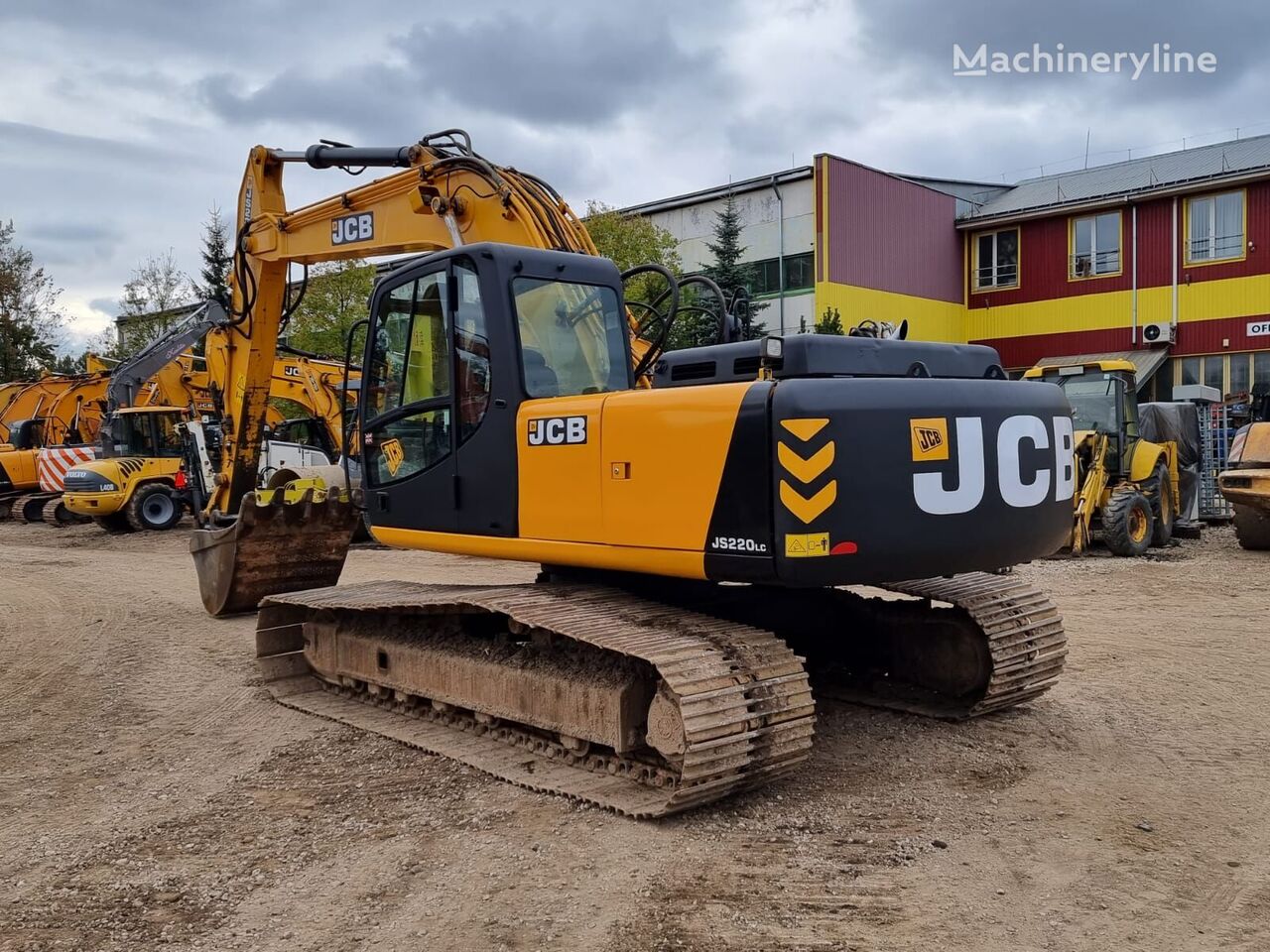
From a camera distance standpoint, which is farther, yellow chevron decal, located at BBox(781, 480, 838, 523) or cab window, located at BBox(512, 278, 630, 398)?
cab window, located at BBox(512, 278, 630, 398)

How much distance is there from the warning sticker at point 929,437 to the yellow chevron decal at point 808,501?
0.43 metres

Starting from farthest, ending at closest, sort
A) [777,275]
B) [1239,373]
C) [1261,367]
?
1. [777,275]
2. [1239,373]
3. [1261,367]

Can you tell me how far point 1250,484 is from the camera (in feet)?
43.8

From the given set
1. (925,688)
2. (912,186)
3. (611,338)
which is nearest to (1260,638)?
(925,688)

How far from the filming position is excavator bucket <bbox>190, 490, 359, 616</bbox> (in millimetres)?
8758

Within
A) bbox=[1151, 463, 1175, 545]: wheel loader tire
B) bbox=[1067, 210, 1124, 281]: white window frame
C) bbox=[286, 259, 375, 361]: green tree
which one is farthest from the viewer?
bbox=[286, 259, 375, 361]: green tree

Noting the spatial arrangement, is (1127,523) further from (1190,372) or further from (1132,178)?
(1132,178)

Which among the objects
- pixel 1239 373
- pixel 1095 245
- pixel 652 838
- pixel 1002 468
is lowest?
pixel 652 838

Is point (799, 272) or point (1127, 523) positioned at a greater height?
point (799, 272)

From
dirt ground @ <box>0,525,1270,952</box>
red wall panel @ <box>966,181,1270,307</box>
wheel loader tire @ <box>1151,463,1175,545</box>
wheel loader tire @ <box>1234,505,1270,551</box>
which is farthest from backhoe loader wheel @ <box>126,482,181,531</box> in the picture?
red wall panel @ <box>966,181,1270,307</box>

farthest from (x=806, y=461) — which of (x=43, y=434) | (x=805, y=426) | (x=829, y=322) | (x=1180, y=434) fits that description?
(x=43, y=434)

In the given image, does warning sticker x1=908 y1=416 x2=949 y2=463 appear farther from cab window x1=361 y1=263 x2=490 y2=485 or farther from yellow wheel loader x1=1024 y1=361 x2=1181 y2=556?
yellow wheel loader x1=1024 y1=361 x2=1181 y2=556

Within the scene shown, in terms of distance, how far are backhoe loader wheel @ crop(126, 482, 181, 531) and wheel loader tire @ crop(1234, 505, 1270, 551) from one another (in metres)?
16.7

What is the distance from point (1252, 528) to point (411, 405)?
476 inches
